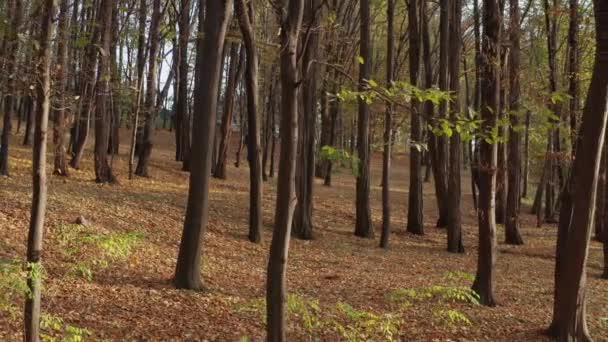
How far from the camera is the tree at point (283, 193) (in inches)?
185

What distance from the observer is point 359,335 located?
17.9ft

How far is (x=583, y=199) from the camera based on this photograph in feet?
23.0

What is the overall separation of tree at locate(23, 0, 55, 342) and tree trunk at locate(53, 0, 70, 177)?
349 mm

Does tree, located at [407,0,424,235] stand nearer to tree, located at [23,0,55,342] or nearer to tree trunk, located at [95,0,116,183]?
tree trunk, located at [95,0,116,183]

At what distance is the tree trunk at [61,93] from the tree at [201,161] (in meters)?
1.87

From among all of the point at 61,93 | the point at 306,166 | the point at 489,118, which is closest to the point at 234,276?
the point at 489,118

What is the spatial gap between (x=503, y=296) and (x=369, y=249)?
452 cm

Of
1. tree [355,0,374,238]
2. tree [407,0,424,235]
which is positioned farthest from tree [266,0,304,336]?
tree [407,0,424,235]

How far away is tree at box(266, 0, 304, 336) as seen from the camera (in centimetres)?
470

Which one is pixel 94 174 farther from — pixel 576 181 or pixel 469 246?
pixel 576 181

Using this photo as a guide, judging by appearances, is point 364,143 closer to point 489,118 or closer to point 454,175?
point 454,175

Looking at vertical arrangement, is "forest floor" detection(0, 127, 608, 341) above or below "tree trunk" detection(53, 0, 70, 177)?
below

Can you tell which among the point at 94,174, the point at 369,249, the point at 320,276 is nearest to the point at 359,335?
the point at 320,276

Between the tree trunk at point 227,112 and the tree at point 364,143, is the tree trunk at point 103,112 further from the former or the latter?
the tree at point 364,143
